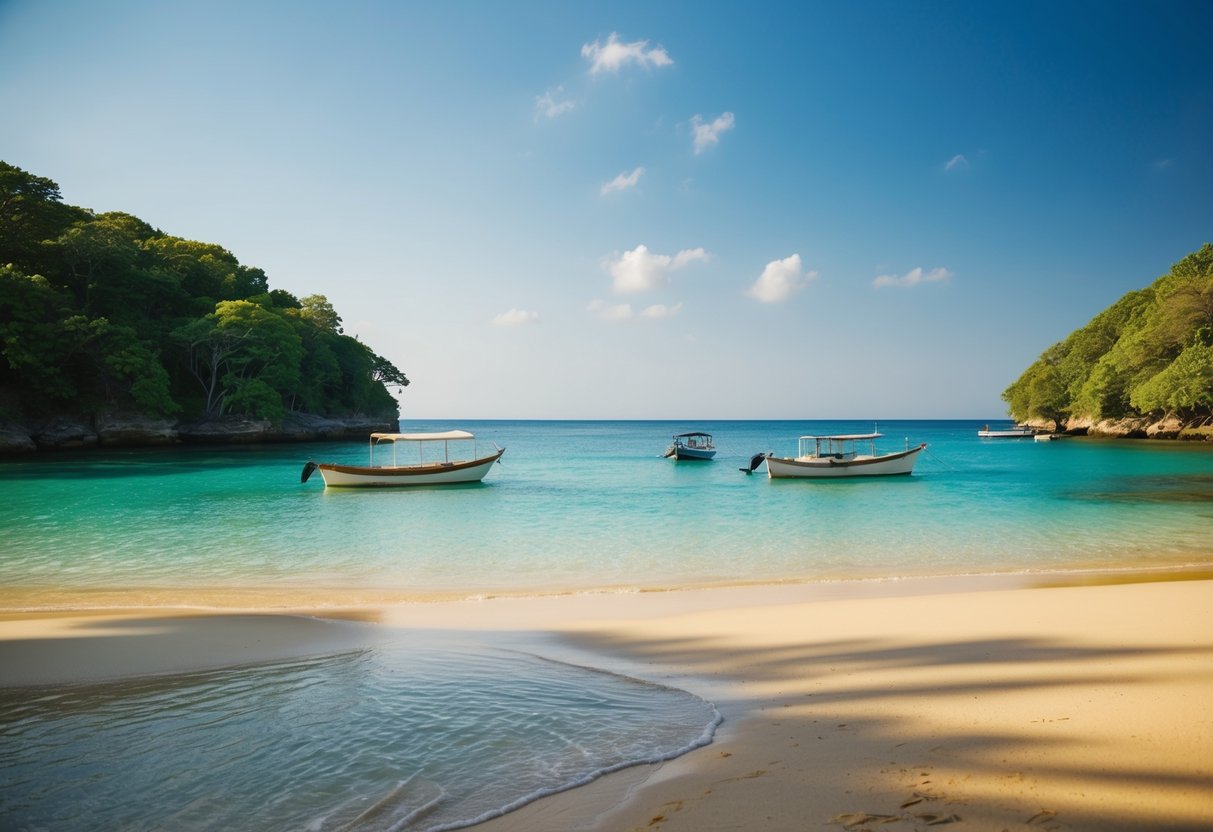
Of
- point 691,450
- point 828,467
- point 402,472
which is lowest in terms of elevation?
point 402,472

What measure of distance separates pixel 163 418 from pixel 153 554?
145 feet

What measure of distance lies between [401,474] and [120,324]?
3378 centimetres

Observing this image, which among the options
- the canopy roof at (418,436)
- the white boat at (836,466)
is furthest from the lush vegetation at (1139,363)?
the canopy roof at (418,436)

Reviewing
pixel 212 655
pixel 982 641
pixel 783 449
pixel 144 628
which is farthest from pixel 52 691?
pixel 783 449

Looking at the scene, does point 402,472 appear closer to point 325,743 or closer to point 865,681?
point 325,743

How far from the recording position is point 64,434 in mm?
45438

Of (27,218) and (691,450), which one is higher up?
(27,218)

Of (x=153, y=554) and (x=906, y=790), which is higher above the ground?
(x=906, y=790)

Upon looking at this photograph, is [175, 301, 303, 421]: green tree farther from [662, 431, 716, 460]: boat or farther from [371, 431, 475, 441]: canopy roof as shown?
[662, 431, 716, 460]: boat

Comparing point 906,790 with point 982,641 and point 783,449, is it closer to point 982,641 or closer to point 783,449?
point 982,641

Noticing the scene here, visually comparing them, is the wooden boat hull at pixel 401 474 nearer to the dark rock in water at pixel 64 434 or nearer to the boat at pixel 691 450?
the boat at pixel 691 450

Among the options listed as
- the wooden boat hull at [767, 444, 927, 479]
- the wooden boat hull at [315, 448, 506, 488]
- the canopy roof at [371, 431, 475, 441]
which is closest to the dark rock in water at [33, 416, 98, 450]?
the wooden boat hull at [315, 448, 506, 488]

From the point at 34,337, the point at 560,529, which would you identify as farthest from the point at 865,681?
the point at 34,337

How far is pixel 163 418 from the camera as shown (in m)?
50.3
